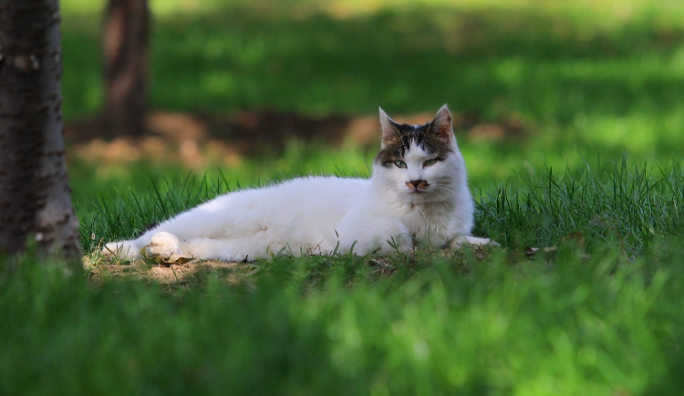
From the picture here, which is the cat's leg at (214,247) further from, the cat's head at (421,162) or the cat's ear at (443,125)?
the cat's ear at (443,125)

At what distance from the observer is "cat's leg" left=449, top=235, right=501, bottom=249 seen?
132 inches

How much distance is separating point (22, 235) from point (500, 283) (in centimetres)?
196

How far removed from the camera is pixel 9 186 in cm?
291

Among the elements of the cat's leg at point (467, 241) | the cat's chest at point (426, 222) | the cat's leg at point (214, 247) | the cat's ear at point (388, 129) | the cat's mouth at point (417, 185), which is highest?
the cat's ear at point (388, 129)

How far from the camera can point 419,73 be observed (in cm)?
1248

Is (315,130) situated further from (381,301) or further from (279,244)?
(381,301)

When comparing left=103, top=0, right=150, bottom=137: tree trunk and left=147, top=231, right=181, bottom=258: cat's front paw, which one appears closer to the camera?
left=147, top=231, right=181, bottom=258: cat's front paw

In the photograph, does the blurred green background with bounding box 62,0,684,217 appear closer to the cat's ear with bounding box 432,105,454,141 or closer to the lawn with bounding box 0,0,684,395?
the cat's ear with bounding box 432,105,454,141

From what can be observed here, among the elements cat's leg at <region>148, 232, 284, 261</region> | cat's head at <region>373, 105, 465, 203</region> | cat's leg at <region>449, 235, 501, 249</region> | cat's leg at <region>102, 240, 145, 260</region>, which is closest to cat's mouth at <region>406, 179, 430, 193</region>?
cat's head at <region>373, 105, 465, 203</region>

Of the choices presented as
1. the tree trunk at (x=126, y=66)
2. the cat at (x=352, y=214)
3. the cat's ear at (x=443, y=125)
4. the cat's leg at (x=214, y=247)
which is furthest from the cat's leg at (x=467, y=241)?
the tree trunk at (x=126, y=66)

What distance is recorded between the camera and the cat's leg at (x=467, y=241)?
132 inches

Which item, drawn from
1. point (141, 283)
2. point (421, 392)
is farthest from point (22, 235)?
point (421, 392)

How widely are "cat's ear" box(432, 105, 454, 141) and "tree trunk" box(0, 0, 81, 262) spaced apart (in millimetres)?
1823

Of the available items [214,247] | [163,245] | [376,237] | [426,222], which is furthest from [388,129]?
[163,245]
